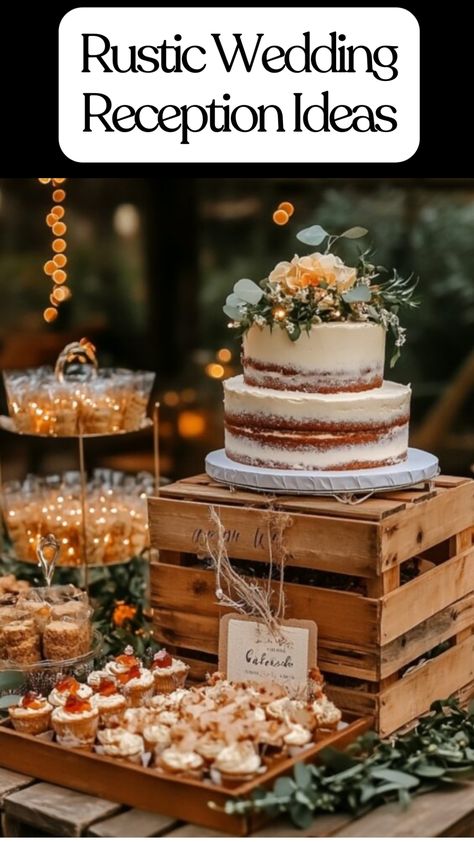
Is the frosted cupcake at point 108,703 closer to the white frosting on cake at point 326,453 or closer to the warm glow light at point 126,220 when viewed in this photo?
the white frosting on cake at point 326,453

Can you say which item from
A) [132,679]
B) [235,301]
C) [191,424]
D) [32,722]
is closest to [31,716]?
[32,722]

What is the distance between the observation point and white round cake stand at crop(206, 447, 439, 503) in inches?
112

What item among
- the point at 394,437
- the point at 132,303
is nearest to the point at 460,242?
the point at 132,303

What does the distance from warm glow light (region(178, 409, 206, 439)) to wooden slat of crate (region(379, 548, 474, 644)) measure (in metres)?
5.28

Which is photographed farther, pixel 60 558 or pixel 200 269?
pixel 200 269

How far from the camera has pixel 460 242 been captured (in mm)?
7938

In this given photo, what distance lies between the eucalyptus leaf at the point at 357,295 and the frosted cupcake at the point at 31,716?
1.19 m

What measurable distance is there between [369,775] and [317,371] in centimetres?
94

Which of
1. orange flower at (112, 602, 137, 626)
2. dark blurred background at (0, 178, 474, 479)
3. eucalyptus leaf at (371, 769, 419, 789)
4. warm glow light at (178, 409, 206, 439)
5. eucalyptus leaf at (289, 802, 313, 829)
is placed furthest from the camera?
warm glow light at (178, 409, 206, 439)

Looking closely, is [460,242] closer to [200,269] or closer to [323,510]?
[200,269]

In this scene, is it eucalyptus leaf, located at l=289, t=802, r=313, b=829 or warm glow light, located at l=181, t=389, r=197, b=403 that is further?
warm glow light, located at l=181, t=389, r=197, b=403

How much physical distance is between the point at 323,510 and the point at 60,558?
1243 millimetres

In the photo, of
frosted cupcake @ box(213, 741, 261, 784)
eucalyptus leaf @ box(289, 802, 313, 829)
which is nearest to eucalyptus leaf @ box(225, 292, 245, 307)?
Result: frosted cupcake @ box(213, 741, 261, 784)

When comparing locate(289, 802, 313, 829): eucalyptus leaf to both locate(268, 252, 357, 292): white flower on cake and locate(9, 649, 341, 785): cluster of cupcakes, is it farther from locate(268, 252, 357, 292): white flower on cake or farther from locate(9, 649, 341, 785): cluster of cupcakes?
locate(268, 252, 357, 292): white flower on cake
